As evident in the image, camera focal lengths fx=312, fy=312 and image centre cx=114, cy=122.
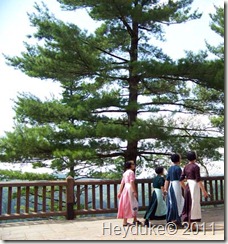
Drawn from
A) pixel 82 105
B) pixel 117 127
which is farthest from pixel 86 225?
pixel 82 105

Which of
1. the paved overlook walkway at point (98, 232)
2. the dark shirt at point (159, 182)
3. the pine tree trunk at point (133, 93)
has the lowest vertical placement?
the paved overlook walkway at point (98, 232)

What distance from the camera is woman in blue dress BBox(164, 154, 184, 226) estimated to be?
5461mm

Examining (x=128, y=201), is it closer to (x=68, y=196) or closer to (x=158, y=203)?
(x=158, y=203)

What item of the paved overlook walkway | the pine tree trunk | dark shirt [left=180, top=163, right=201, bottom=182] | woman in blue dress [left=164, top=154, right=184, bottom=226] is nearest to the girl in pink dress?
the paved overlook walkway

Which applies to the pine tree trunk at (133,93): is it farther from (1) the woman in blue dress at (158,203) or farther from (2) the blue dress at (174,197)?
(2) the blue dress at (174,197)

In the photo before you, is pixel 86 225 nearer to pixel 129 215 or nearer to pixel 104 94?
pixel 129 215

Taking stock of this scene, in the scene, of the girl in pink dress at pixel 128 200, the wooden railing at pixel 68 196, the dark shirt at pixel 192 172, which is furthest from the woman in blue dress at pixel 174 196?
the wooden railing at pixel 68 196

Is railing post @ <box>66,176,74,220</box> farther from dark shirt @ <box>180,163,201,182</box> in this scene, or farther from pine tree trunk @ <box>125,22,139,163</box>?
pine tree trunk @ <box>125,22,139,163</box>

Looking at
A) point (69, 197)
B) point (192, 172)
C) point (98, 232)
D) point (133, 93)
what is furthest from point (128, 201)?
point (133, 93)

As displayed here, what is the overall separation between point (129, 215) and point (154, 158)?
15.8 feet

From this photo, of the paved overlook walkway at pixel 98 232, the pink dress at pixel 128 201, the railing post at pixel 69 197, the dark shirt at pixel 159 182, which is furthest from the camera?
the railing post at pixel 69 197

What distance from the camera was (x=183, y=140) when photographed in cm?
930

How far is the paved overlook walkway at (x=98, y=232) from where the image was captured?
4.70 meters

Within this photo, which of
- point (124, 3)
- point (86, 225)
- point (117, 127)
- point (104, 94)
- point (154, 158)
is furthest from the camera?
point (154, 158)
